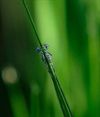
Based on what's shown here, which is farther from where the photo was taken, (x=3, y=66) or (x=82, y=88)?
(x=3, y=66)

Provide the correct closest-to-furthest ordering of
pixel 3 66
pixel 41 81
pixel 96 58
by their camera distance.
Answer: pixel 96 58 < pixel 41 81 < pixel 3 66

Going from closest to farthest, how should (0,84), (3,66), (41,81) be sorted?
(41,81), (0,84), (3,66)

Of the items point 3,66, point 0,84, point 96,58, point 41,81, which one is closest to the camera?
point 96,58

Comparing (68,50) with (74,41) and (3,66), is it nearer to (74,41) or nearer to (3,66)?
(74,41)

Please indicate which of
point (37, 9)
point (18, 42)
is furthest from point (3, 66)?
point (37, 9)

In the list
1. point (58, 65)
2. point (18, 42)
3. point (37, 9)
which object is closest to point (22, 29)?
point (18, 42)

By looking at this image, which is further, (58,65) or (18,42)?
(18,42)

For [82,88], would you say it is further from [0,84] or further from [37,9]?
[0,84]

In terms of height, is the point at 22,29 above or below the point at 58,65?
above

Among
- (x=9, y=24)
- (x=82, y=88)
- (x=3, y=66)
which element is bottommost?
(x=82, y=88)
